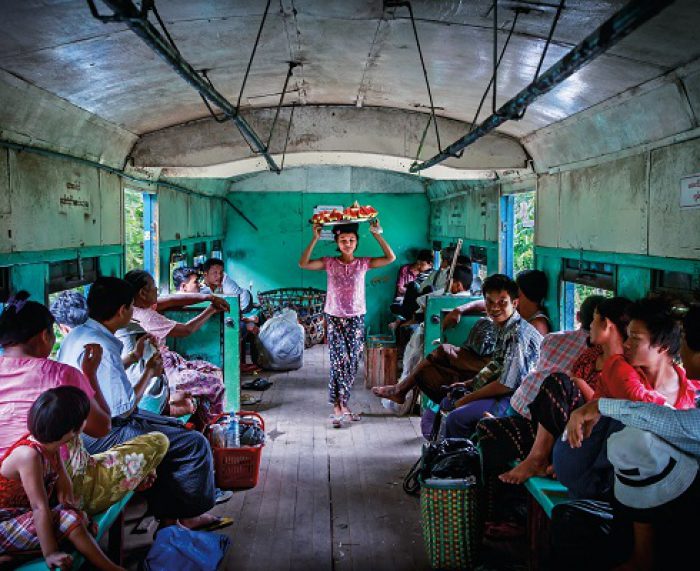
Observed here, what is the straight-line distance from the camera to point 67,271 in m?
5.48

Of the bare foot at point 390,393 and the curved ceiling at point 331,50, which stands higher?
the curved ceiling at point 331,50

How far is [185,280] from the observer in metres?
8.23

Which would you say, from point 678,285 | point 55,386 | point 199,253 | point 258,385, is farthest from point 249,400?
point 678,285

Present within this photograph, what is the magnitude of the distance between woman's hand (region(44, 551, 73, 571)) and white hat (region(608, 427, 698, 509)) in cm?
215

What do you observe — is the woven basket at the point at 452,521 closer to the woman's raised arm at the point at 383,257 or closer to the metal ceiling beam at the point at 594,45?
the metal ceiling beam at the point at 594,45

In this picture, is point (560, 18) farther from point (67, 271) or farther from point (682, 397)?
point (67, 271)

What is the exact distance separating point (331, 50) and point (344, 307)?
2881 mm

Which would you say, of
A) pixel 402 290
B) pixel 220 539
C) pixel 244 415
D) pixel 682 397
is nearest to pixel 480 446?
pixel 682 397

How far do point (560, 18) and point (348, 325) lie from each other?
4116 mm

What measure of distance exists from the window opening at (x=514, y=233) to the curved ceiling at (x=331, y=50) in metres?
1.99

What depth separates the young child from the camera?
9.16ft

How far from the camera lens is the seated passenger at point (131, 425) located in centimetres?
387

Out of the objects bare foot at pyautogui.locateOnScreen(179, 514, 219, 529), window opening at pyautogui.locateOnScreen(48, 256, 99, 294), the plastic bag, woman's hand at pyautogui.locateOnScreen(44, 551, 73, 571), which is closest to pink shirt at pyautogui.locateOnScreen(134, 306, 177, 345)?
window opening at pyautogui.locateOnScreen(48, 256, 99, 294)

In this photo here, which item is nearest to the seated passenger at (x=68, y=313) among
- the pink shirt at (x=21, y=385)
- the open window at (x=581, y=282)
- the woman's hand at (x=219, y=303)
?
the pink shirt at (x=21, y=385)
